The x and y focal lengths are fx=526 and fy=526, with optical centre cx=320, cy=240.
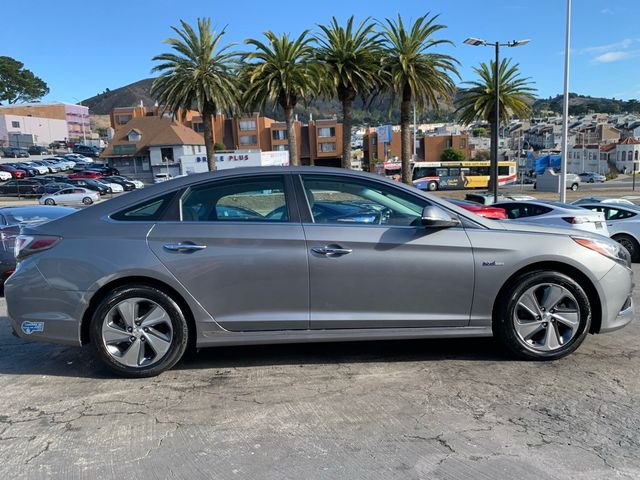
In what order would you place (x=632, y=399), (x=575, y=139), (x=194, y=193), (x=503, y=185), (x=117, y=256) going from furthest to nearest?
(x=575, y=139), (x=503, y=185), (x=194, y=193), (x=117, y=256), (x=632, y=399)

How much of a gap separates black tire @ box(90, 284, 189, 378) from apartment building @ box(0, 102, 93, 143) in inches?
5270

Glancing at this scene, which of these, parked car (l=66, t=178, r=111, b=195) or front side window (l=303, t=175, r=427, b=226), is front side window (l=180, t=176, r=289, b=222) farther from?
parked car (l=66, t=178, r=111, b=195)

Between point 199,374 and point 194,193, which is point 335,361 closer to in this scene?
point 199,374

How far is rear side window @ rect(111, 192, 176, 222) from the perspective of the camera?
4129 mm

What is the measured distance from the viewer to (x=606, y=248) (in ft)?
14.1

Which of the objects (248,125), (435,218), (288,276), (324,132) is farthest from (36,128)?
(435,218)

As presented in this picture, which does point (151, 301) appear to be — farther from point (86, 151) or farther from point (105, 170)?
point (86, 151)

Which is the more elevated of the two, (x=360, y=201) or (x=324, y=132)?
(x=324, y=132)

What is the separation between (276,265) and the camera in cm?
397

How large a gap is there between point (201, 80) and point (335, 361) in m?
34.0

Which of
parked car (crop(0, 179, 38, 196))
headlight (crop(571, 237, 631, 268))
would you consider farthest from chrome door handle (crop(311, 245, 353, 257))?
parked car (crop(0, 179, 38, 196))

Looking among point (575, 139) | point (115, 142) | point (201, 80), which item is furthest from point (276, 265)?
point (575, 139)

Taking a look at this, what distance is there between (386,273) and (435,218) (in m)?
0.56

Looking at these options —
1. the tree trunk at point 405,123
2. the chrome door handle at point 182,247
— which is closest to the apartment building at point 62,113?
the tree trunk at point 405,123
